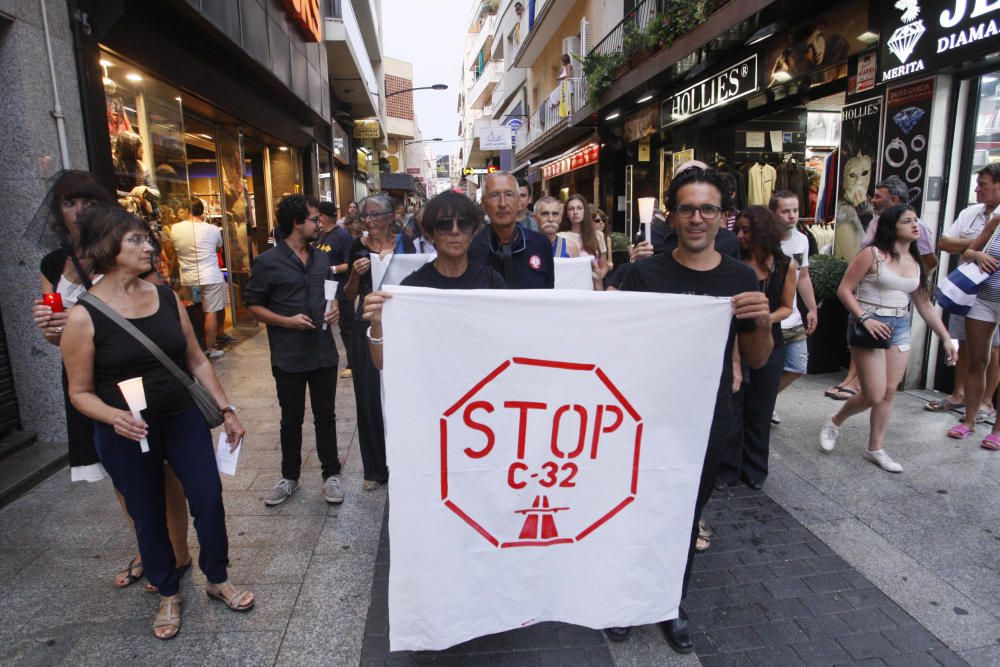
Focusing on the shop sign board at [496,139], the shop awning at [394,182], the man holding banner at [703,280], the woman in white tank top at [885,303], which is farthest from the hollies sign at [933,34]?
the shop awning at [394,182]

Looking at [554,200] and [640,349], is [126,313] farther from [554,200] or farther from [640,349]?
[554,200]

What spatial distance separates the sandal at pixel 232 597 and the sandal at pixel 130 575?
46 cm

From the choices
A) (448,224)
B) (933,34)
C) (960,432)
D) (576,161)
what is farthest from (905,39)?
(576,161)

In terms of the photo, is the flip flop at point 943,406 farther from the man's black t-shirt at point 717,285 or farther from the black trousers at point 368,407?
the black trousers at point 368,407

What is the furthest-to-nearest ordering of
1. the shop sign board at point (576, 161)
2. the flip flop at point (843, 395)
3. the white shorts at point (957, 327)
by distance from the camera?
1. the shop sign board at point (576, 161)
2. the flip flop at point (843, 395)
3. the white shorts at point (957, 327)

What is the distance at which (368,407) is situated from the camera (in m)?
4.02

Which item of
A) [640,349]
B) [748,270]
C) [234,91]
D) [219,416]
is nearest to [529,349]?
[640,349]

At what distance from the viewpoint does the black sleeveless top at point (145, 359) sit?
2.42 meters

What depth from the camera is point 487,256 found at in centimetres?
369

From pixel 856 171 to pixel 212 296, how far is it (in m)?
7.99

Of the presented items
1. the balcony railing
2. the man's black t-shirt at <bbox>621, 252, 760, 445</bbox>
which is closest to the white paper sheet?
the man's black t-shirt at <bbox>621, 252, 760, 445</bbox>

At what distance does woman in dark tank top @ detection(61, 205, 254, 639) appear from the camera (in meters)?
2.40

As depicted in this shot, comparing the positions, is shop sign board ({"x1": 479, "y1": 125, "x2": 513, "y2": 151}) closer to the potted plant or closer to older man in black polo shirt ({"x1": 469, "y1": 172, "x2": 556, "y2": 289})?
the potted plant

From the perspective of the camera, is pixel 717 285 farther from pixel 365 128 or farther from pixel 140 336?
pixel 365 128
